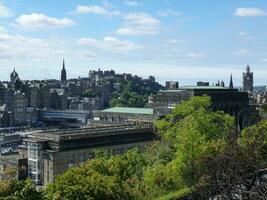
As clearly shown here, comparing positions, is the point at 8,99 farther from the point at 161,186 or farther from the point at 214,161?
the point at 214,161

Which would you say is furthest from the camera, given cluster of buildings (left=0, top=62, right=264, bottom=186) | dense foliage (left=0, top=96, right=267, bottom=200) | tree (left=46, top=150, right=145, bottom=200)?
cluster of buildings (left=0, top=62, right=264, bottom=186)

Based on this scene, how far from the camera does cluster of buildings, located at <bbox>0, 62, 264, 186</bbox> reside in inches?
2355

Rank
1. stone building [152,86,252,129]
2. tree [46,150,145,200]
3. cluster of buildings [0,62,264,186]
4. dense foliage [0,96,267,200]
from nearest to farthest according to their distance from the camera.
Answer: dense foliage [0,96,267,200], tree [46,150,145,200], cluster of buildings [0,62,264,186], stone building [152,86,252,129]

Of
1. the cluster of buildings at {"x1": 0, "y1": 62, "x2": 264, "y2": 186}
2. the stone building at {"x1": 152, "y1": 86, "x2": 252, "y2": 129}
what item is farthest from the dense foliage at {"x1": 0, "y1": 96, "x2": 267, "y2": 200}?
the stone building at {"x1": 152, "y1": 86, "x2": 252, "y2": 129}

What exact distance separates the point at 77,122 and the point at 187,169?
369 feet

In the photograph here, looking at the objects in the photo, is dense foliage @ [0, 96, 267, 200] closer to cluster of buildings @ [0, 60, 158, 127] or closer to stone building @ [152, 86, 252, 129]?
stone building @ [152, 86, 252, 129]

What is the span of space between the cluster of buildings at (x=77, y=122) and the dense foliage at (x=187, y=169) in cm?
1519

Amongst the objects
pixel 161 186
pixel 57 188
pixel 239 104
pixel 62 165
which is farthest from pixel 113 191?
pixel 239 104

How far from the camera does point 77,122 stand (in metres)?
145

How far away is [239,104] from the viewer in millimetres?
98375

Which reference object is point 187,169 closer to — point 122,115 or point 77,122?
point 122,115

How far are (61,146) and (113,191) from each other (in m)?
31.8

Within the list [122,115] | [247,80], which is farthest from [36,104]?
[247,80]

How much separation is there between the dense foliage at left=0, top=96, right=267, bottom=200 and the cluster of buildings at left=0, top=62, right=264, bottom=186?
598 inches
